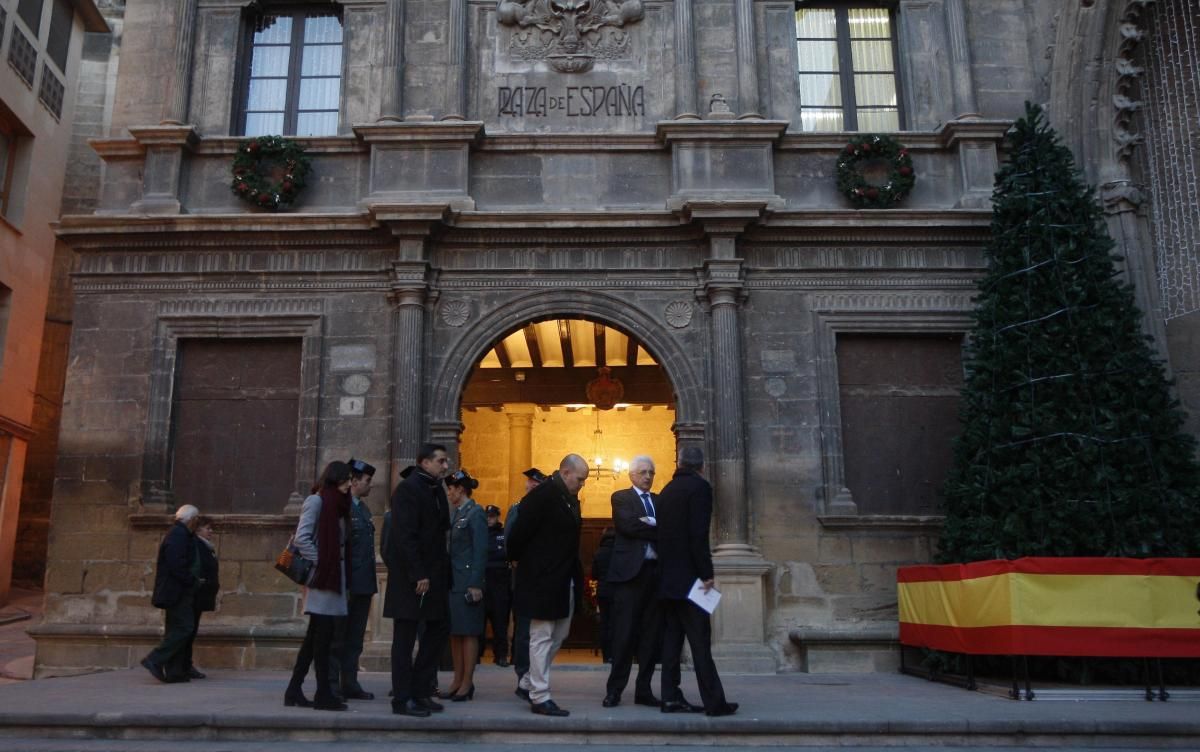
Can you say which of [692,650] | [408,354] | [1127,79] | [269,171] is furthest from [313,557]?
[1127,79]

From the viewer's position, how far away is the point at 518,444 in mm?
19625

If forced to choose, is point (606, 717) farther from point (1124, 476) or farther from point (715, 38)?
point (715, 38)

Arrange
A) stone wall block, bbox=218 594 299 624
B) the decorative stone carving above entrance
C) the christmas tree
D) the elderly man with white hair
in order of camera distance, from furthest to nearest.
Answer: the decorative stone carving above entrance, stone wall block, bbox=218 594 299 624, the elderly man with white hair, the christmas tree

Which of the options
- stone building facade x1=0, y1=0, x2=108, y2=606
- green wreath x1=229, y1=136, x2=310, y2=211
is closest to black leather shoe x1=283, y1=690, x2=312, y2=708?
green wreath x1=229, y1=136, x2=310, y2=211

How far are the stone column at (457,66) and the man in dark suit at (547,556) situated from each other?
679 centimetres

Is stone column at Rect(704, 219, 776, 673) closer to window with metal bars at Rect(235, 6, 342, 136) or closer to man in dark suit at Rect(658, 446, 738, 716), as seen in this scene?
man in dark suit at Rect(658, 446, 738, 716)

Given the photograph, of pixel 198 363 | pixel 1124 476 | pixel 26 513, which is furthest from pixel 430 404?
pixel 26 513

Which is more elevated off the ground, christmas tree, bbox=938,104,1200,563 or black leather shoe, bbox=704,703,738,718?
christmas tree, bbox=938,104,1200,563

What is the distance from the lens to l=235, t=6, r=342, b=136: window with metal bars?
1414 centimetres

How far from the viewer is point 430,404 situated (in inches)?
500

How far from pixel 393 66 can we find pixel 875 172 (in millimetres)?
6347

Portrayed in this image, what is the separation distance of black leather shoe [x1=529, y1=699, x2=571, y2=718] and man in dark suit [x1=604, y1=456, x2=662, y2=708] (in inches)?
27.5

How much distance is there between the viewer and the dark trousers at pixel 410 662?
7555mm

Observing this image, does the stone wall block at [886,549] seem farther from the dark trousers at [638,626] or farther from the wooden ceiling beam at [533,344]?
the wooden ceiling beam at [533,344]
